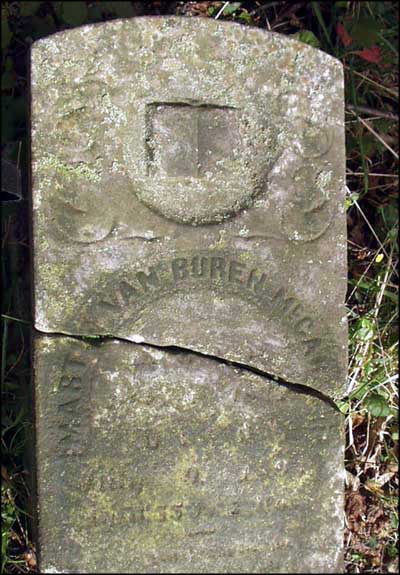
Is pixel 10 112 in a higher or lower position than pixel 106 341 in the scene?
higher

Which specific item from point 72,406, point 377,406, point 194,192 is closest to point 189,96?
point 194,192

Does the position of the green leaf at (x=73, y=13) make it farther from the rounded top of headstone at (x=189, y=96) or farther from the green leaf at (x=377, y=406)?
the green leaf at (x=377, y=406)

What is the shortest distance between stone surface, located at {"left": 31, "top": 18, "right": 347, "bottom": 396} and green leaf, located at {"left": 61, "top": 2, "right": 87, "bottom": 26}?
0.82 metres

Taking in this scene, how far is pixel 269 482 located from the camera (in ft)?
6.60

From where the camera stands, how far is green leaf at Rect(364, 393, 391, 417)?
264 centimetres

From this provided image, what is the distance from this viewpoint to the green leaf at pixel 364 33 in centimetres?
279

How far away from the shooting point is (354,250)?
280 cm

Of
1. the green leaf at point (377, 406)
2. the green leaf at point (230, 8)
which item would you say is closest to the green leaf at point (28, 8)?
the green leaf at point (230, 8)

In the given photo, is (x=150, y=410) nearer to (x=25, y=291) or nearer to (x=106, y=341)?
(x=106, y=341)

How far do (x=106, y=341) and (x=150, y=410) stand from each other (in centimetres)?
19

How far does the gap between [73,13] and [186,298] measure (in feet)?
4.05

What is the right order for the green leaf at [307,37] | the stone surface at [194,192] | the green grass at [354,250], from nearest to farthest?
the stone surface at [194,192]
the green grass at [354,250]
the green leaf at [307,37]

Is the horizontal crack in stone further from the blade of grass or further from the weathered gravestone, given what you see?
the blade of grass

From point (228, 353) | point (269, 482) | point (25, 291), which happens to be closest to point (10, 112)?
point (25, 291)
